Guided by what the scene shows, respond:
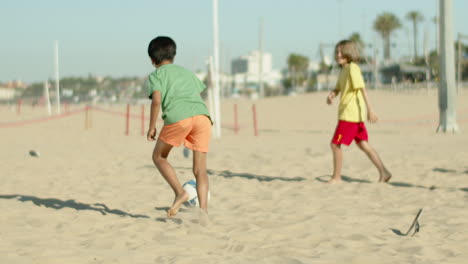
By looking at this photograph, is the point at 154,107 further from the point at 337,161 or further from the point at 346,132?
the point at 337,161

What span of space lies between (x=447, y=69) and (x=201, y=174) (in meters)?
10.6

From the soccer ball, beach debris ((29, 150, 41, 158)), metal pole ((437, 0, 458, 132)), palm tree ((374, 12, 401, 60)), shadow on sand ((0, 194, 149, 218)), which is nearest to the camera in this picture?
shadow on sand ((0, 194, 149, 218))

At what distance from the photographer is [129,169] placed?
8078mm

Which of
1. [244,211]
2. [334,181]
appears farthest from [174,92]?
[334,181]

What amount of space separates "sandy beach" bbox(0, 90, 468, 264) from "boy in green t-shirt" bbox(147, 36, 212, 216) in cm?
49

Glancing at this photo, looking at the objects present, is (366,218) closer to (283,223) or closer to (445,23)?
(283,223)

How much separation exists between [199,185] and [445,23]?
1058cm

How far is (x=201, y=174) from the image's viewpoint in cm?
459

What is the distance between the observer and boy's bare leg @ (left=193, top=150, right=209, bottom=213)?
14.9ft

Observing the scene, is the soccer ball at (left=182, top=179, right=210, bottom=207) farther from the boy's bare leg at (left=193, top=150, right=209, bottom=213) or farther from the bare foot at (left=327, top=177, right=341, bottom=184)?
the bare foot at (left=327, top=177, right=341, bottom=184)

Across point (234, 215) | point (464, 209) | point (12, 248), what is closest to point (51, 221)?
point (12, 248)

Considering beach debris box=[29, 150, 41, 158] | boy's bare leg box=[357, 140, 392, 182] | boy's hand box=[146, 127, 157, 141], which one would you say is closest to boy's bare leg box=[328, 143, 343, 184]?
boy's bare leg box=[357, 140, 392, 182]

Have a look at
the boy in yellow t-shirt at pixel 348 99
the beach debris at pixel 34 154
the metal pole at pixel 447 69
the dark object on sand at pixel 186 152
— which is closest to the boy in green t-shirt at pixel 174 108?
the boy in yellow t-shirt at pixel 348 99

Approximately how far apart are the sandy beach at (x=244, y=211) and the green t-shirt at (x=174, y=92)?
0.81 m
